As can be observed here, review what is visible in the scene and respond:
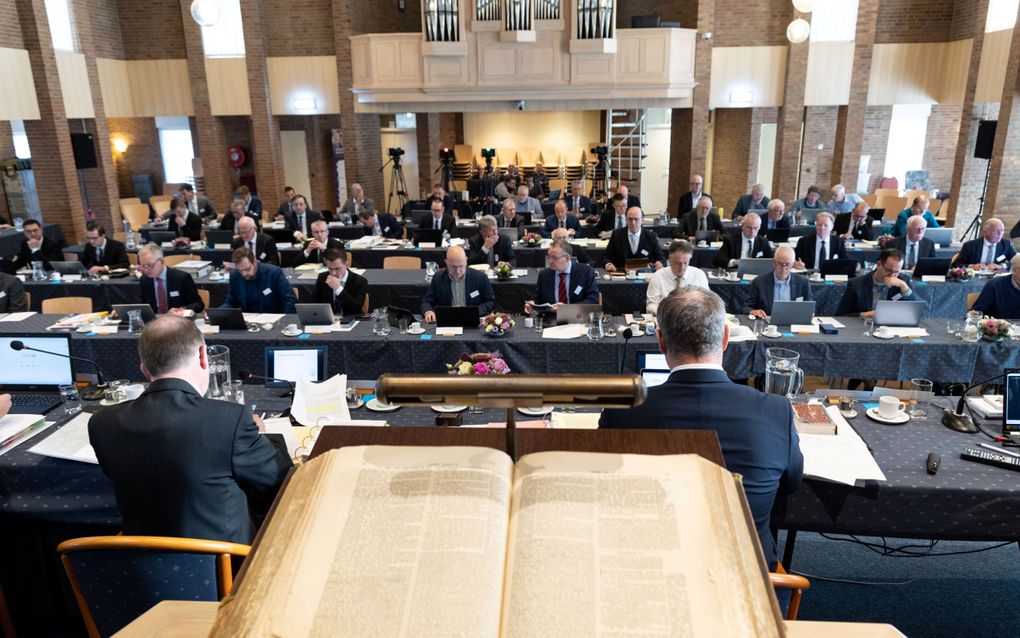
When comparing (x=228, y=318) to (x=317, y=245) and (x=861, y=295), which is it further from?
(x=861, y=295)

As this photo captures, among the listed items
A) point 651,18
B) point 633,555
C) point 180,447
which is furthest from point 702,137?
point 633,555

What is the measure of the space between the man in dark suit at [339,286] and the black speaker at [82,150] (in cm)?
966

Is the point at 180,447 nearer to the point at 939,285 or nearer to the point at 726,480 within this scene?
the point at 726,480

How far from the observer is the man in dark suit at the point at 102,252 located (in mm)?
8742

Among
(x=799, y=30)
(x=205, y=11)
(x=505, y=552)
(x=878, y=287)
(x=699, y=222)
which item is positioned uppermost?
(x=205, y=11)

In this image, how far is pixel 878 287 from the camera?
21.6ft

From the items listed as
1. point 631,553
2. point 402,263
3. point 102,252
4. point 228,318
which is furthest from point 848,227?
point 631,553

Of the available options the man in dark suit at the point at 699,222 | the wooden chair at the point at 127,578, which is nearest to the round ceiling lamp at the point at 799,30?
the man in dark suit at the point at 699,222

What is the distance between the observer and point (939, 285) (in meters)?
7.51

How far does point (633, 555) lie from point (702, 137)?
14260mm

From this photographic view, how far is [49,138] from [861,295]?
45.2 feet

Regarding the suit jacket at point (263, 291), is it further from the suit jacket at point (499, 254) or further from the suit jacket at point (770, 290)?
the suit jacket at point (770, 290)

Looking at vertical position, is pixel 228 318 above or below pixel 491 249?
below

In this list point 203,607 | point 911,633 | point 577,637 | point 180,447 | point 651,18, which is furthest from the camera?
point 651,18
